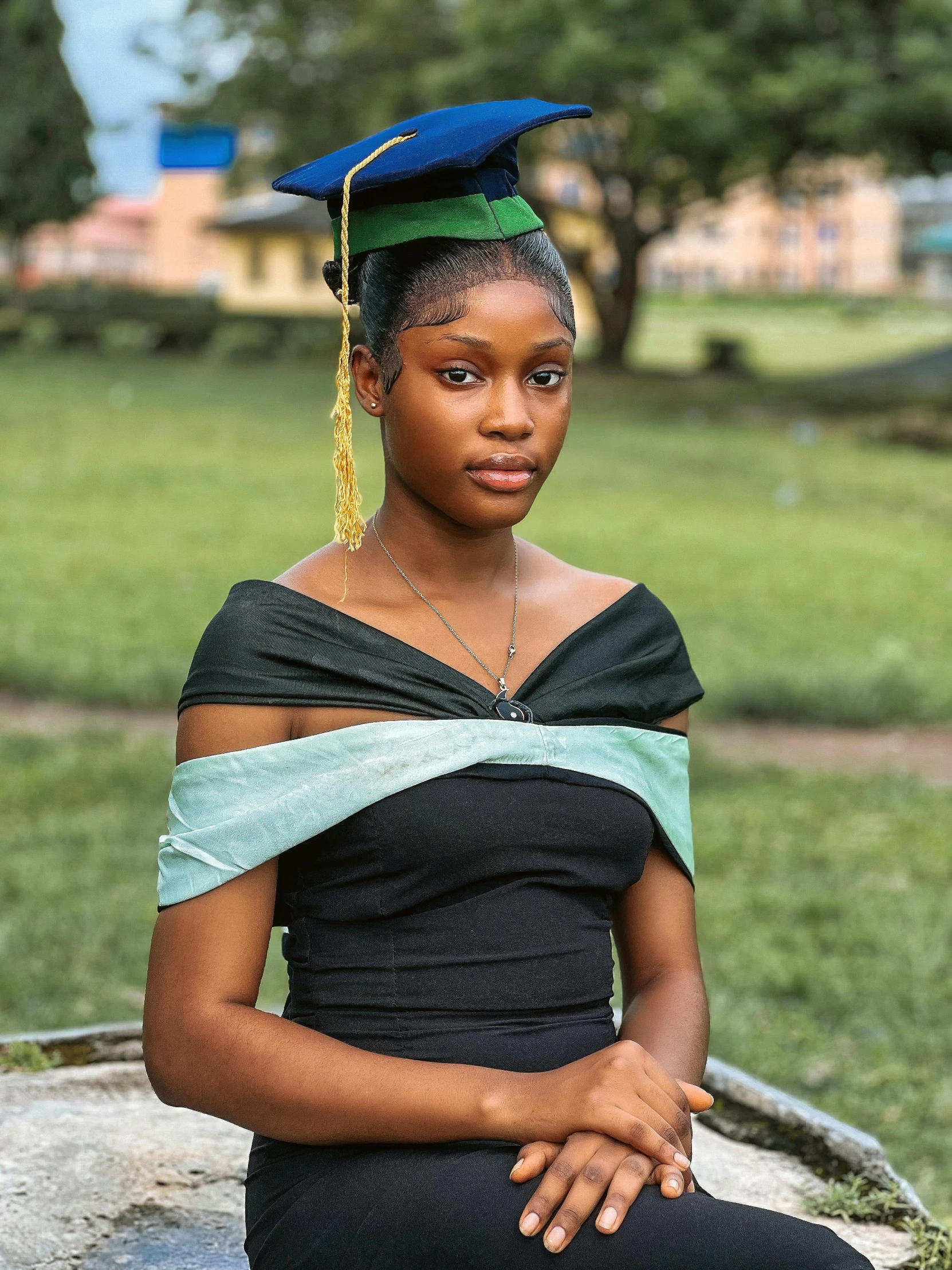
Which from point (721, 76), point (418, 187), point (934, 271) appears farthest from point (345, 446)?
point (934, 271)

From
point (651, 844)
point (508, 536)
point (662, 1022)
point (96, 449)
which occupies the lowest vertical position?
point (96, 449)

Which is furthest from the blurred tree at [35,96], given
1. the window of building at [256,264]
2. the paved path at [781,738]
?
the window of building at [256,264]

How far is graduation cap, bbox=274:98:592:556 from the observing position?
2012mm

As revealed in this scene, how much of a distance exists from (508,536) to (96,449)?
563 inches

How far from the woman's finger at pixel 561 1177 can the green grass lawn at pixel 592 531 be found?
589 centimetres

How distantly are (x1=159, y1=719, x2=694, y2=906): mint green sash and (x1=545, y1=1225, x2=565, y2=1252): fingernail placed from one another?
54 cm

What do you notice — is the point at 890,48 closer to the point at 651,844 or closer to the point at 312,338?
the point at 312,338

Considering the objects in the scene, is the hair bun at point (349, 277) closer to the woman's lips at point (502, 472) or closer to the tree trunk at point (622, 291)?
the woman's lips at point (502, 472)

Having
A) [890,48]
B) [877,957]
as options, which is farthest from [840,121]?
[877,957]

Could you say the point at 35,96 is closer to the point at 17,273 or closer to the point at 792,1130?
the point at 792,1130

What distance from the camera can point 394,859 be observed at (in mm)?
2008

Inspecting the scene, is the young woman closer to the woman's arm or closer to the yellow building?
the woman's arm

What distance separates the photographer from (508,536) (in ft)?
7.64

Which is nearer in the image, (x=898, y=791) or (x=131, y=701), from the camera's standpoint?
(x=898, y=791)
